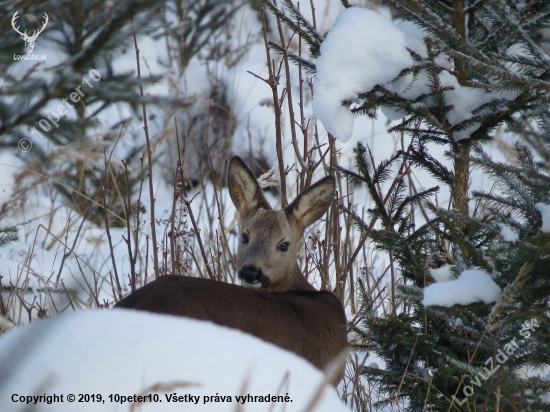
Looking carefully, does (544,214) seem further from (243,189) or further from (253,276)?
(243,189)

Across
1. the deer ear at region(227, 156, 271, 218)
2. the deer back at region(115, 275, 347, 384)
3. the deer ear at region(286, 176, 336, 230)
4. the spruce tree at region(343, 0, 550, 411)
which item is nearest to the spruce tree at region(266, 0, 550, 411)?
the spruce tree at region(343, 0, 550, 411)

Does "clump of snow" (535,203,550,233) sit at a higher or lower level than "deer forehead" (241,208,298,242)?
lower

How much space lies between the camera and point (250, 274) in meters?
4.61

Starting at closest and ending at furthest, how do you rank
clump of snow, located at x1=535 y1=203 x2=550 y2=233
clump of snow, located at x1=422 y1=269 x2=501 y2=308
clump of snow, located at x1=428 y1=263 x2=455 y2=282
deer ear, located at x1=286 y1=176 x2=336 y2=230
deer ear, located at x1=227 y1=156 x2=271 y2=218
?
clump of snow, located at x1=535 y1=203 x2=550 y2=233 → clump of snow, located at x1=422 y1=269 x2=501 y2=308 → clump of snow, located at x1=428 y1=263 x2=455 y2=282 → deer ear, located at x1=286 y1=176 x2=336 y2=230 → deer ear, located at x1=227 y1=156 x2=271 y2=218

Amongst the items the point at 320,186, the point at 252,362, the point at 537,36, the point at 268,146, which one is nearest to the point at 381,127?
the point at 268,146

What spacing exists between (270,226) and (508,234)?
210 centimetres

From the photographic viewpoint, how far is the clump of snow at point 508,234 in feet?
10.0

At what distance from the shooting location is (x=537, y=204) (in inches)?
122

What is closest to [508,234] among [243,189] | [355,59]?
[355,59]

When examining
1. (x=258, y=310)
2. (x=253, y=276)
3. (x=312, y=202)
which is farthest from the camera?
(x=312, y=202)

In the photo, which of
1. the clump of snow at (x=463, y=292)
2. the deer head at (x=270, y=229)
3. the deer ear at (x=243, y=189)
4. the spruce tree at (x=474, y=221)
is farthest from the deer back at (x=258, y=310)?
the deer ear at (x=243, y=189)

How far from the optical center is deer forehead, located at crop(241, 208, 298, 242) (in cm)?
490

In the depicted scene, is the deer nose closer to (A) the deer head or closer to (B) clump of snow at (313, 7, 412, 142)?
(A) the deer head

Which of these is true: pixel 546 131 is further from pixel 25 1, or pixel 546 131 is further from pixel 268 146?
pixel 268 146
